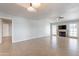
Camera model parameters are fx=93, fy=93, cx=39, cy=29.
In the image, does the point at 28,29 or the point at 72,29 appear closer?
the point at 72,29

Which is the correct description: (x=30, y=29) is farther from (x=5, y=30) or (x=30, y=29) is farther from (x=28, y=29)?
(x=5, y=30)

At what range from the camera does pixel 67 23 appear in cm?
207

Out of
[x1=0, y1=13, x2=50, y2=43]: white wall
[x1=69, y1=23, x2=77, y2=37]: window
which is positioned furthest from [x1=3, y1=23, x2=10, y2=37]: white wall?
[x1=69, y1=23, x2=77, y2=37]: window

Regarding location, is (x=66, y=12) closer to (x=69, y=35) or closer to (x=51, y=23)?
(x=51, y=23)

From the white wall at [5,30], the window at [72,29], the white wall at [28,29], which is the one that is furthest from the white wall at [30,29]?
the window at [72,29]

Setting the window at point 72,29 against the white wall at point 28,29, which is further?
the white wall at point 28,29

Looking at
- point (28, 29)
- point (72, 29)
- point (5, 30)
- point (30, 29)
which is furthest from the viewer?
point (28, 29)

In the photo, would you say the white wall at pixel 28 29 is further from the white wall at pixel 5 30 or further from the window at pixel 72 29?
the window at pixel 72 29

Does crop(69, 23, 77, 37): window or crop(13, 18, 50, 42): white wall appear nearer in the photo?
crop(69, 23, 77, 37): window

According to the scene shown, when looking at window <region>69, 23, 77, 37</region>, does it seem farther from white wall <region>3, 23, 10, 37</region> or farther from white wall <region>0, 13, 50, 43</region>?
white wall <region>3, 23, 10, 37</region>

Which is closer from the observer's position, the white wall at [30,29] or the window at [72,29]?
the window at [72,29]

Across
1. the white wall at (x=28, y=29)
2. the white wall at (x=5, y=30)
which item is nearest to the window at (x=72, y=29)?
the white wall at (x=28, y=29)

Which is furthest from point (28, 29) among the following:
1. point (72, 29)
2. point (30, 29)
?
point (72, 29)

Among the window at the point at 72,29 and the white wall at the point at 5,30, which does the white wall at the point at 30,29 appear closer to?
the white wall at the point at 5,30
